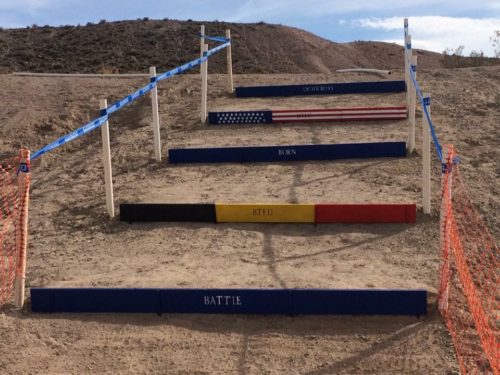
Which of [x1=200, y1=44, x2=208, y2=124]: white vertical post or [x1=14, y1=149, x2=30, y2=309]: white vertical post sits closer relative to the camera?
[x1=14, y1=149, x2=30, y2=309]: white vertical post

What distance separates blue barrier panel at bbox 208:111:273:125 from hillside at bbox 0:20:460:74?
26.1 feet

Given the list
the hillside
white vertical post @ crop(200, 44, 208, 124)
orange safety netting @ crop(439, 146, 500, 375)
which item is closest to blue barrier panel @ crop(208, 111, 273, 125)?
white vertical post @ crop(200, 44, 208, 124)

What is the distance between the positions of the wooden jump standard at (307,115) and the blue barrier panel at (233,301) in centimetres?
645

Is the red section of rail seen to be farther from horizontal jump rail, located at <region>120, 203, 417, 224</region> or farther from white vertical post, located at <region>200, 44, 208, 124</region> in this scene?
white vertical post, located at <region>200, 44, 208, 124</region>

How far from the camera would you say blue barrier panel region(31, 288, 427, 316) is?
521 centimetres

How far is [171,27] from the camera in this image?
26031 millimetres

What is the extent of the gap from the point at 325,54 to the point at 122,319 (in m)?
21.6

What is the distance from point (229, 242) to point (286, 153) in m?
2.88

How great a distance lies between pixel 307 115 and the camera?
446 inches

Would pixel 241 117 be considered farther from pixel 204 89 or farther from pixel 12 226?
pixel 12 226

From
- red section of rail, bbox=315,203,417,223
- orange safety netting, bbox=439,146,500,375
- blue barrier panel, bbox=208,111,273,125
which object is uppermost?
blue barrier panel, bbox=208,111,273,125

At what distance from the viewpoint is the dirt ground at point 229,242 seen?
15.7ft

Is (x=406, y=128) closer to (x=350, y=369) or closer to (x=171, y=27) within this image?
(x=350, y=369)

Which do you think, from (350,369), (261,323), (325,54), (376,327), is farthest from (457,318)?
(325,54)
